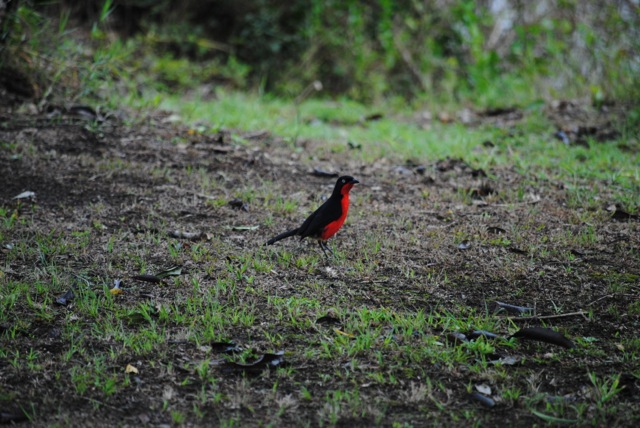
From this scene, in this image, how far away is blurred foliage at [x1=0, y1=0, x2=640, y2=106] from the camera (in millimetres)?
10039

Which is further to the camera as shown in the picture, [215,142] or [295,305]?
[215,142]

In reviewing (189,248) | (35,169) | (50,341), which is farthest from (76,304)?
(35,169)

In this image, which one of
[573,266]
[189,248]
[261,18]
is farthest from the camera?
[261,18]

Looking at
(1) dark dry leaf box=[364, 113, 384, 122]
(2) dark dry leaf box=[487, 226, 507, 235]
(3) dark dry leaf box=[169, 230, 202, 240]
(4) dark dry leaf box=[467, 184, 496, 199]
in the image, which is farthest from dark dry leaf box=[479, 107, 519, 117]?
(3) dark dry leaf box=[169, 230, 202, 240]

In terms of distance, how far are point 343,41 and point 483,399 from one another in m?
9.19

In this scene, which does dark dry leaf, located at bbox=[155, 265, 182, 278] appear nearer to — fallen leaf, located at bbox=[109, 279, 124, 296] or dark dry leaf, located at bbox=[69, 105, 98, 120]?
fallen leaf, located at bbox=[109, 279, 124, 296]

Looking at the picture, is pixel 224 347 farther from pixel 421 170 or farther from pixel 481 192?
pixel 421 170

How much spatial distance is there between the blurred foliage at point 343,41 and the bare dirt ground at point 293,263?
4.17 metres

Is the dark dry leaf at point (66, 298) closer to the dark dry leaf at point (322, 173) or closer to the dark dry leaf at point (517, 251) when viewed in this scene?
the dark dry leaf at point (517, 251)

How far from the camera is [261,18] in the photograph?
442 inches

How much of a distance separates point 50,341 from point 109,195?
86.1 inches

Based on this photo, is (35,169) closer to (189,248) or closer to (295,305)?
(189,248)

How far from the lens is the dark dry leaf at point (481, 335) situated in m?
3.21

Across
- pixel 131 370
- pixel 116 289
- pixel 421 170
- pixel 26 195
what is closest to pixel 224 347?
pixel 131 370
